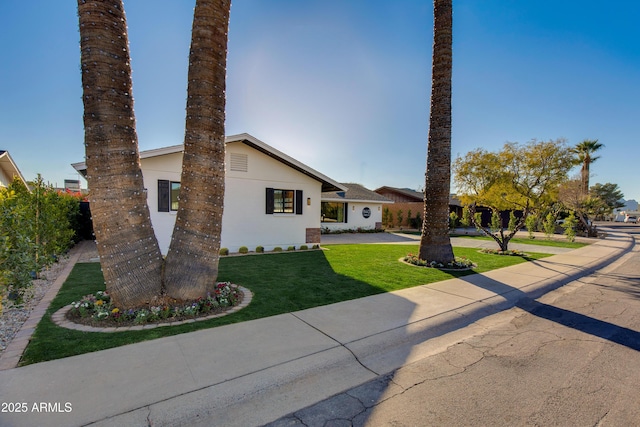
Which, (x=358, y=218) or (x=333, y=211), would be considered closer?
(x=333, y=211)

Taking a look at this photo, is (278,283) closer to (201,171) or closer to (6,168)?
(201,171)

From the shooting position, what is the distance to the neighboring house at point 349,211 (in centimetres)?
2181

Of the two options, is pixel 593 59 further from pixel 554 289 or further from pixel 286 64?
pixel 286 64

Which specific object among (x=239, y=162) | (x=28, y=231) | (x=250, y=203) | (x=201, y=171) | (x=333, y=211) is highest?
(x=239, y=162)

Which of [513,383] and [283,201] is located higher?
[283,201]

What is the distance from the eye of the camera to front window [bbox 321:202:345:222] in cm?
2222

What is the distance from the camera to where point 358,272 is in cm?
824

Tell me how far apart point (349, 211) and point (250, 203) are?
11.6 meters

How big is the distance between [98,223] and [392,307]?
16.4 feet

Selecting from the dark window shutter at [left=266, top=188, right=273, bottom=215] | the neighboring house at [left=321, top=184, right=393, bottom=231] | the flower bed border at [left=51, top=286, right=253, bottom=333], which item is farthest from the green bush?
the neighboring house at [left=321, top=184, right=393, bottom=231]

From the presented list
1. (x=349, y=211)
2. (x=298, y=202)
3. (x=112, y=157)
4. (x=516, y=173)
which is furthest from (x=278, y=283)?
(x=349, y=211)

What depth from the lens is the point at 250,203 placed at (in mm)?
11844

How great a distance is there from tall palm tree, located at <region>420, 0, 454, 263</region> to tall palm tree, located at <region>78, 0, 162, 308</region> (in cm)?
801

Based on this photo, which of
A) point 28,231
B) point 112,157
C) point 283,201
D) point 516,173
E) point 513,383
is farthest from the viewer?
point 283,201
